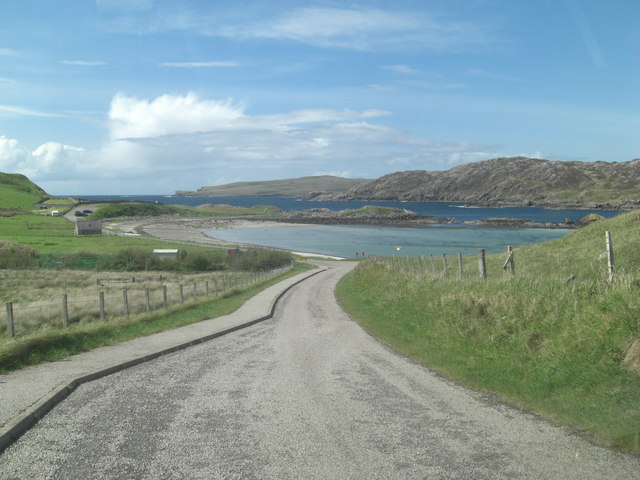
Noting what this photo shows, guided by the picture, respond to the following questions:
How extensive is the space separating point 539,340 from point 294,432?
6647 millimetres

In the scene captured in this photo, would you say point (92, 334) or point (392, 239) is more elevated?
point (92, 334)

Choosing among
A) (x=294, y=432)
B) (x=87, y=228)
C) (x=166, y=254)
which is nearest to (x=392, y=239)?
(x=166, y=254)

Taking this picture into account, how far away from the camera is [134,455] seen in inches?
297

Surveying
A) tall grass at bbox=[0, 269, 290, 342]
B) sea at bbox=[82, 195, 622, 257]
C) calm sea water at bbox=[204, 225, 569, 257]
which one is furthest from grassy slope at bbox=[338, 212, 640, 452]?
calm sea water at bbox=[204, 225, 569, 257]

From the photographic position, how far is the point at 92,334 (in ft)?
54.5

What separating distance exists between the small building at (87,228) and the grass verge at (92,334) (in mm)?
90279

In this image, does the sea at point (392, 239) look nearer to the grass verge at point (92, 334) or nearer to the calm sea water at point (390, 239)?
the calm sea water at point (390, 239)

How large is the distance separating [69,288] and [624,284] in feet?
143

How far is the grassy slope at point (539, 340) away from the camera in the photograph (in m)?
9.16

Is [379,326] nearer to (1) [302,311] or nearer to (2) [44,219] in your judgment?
(1) [302,311]

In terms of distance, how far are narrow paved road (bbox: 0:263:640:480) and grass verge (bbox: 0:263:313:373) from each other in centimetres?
272

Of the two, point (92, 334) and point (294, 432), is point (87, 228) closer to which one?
point (92, 334)

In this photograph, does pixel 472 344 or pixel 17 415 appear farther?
pixel 472 344

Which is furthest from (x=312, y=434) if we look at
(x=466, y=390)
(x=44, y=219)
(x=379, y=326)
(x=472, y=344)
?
(x=44, y=219)
